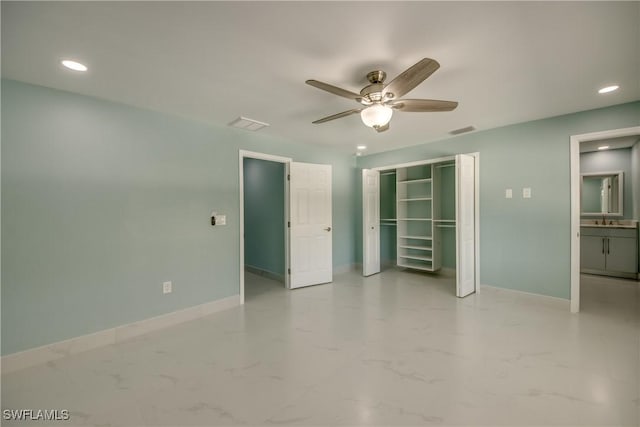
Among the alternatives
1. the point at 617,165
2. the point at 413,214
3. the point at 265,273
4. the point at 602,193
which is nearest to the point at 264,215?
the point at 265,273

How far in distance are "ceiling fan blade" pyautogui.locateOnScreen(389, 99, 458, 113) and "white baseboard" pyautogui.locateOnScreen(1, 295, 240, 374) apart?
3096 millimetres

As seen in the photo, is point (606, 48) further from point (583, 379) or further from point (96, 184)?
point (96, 184)

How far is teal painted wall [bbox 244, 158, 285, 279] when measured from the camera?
4.88 meters

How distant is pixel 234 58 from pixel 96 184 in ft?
6.12

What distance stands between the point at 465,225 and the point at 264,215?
3490 mm

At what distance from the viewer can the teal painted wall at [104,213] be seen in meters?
2.25

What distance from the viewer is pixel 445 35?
1.76m

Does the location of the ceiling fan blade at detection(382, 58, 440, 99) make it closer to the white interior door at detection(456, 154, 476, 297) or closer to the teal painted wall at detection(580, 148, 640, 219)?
the white interior door at detection(456, 154, 476, 297)

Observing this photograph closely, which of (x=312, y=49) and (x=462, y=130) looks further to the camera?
(x=462, y=130)

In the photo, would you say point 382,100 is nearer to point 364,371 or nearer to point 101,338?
point 364,371

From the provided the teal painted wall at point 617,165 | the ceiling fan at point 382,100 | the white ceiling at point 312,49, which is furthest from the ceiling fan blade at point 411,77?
the teal painted wall at point 617,165

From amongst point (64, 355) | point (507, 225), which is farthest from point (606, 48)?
point (64, 355)

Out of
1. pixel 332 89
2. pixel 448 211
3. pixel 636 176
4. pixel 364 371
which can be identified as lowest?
pixel 364 371

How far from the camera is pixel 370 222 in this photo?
5.11 meters
